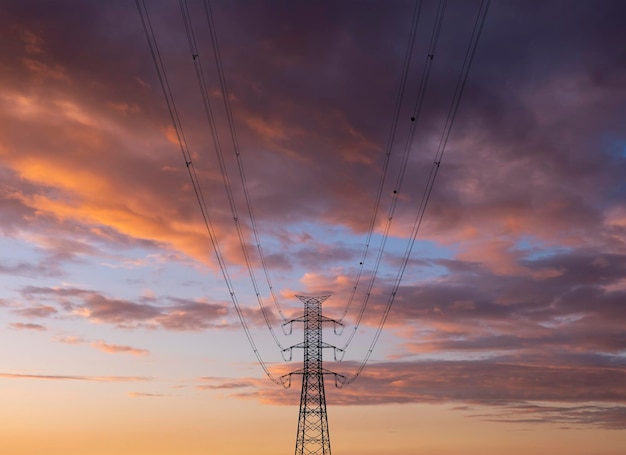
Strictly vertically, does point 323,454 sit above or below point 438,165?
below

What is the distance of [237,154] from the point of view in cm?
5312

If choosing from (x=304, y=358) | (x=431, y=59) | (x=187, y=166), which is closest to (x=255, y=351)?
(x=304, y=358)

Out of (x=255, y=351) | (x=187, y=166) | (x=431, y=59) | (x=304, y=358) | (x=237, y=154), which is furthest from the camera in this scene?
(x=304, y=358)

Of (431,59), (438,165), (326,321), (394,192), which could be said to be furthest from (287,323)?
(431,59)

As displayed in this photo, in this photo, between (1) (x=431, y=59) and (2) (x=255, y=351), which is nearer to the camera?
(1) (x=431, y=59)

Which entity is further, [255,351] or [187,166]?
[255,351]

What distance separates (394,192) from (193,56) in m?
19.0

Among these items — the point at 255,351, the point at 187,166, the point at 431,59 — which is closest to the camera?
the point at 431,59

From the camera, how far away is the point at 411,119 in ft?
A: 160

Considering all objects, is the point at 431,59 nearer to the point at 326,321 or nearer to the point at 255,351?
the point at 255,351

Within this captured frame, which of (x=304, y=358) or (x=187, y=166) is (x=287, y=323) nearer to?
(x=304, y=358)

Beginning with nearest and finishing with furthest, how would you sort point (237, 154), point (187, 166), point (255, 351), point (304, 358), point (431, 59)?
point (431, 59), point (187, 166), point (237, 154), point (255, 351), point (304, 358)

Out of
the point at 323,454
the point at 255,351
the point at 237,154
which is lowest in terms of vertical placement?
the point at 323,454

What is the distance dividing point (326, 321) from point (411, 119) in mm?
57580
